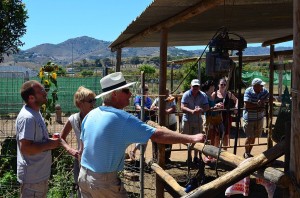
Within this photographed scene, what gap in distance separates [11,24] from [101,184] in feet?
66.2

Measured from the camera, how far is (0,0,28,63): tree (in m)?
21.6

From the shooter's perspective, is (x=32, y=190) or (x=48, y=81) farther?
(x=48, y=81)

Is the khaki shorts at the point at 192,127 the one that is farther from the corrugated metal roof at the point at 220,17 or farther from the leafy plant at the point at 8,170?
the leafy plant at the point at 8,170

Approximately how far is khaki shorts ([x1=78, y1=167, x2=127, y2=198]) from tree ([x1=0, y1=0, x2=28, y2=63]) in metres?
19.0

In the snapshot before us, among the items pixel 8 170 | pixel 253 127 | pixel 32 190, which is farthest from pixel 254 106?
pixel 32 190

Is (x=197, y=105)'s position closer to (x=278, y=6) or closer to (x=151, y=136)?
(x=278, y=6)

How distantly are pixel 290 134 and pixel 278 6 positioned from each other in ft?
8.03

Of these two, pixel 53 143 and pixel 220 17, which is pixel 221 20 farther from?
pixel 53 143

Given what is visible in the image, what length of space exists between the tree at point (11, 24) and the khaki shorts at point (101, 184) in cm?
1896

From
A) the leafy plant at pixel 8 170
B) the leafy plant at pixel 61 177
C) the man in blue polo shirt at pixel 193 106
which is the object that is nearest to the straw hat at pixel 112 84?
the leafy plant at pixel 61 177

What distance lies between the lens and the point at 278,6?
5.28 meters

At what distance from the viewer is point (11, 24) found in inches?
882

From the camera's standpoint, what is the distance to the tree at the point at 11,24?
71.0 ft

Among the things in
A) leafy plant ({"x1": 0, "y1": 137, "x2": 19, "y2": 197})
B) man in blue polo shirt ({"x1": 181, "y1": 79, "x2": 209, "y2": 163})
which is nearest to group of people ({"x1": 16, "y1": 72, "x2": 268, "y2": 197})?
leafy plant ({"x1": 0, "y1": 137, "x2": 19, "y2": 197})
